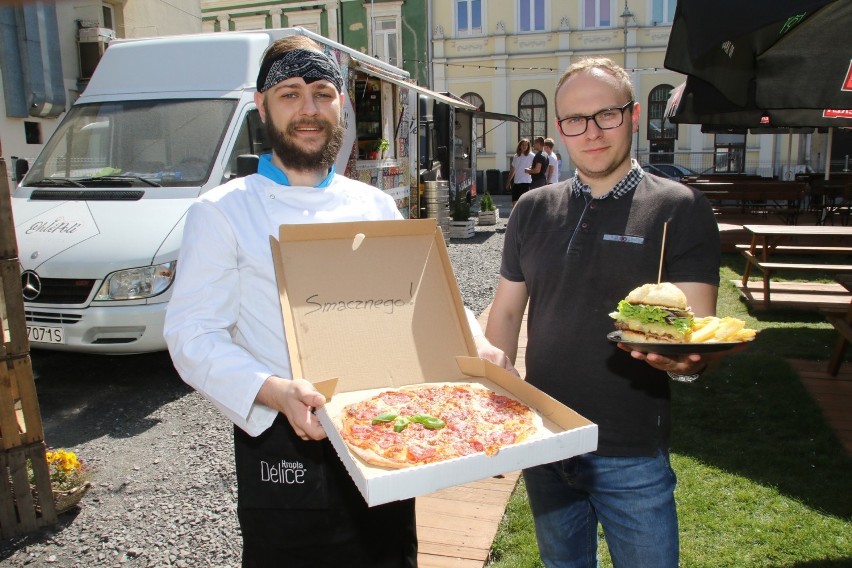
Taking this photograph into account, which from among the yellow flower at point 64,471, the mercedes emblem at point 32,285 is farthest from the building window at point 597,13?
the yellow flower at point 64,471

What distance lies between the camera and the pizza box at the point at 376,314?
1.95 m

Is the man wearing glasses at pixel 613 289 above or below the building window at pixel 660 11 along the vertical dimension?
below

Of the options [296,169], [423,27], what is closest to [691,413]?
[296,169]

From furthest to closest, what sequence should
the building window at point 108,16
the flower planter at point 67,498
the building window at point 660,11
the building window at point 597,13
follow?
the building window at point 597,13
the building window at point 660,11
the building window at point 108,16
the flower planter at point 67,498

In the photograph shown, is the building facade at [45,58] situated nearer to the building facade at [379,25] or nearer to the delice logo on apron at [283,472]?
the delice logo on apron at [283,472]

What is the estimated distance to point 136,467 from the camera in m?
4.47

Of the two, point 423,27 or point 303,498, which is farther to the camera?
point 423,27

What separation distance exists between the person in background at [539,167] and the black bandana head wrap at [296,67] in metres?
13.9

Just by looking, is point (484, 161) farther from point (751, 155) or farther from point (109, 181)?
point (109, 181)

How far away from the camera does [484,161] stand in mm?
36594

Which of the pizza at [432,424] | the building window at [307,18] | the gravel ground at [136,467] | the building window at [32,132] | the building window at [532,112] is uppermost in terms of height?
the building window at [307,18]

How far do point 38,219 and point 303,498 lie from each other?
5.08 m

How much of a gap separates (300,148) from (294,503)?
3.61 ft

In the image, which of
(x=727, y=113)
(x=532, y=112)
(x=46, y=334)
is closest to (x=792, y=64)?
(x=727, y=113)
